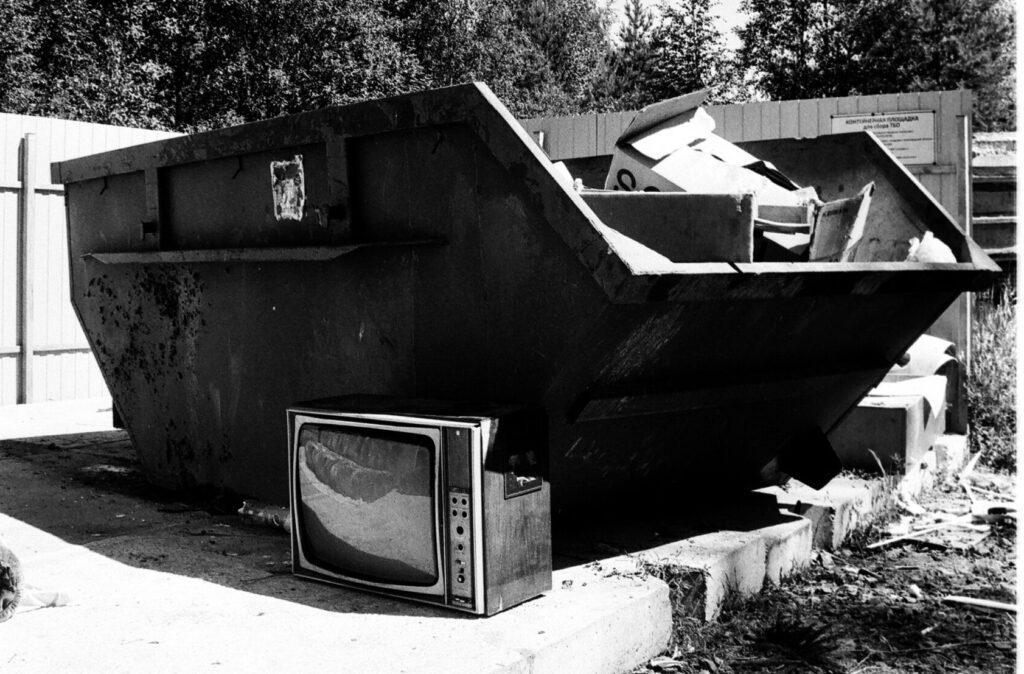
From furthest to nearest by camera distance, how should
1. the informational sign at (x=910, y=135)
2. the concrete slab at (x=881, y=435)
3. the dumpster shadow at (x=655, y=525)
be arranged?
the informational sign at (x=910, y=135) < the concrete slab at (x=881, y=435) < the dumpster shadow at (x=655, y=525)

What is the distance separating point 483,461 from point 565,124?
6874 millimetres

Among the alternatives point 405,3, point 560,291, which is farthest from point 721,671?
point 405,3

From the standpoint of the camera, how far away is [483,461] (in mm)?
2699

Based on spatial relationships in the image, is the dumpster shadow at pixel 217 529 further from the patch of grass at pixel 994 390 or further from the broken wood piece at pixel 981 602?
the patch of grass at pixel 994 390

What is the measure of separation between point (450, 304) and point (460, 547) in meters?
0.77

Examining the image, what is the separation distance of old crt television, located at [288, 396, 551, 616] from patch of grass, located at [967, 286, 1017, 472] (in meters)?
4.41

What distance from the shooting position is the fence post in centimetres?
842

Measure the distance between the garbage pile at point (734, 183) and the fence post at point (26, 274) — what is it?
20.9 feet

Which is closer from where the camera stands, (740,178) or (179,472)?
(740,178)

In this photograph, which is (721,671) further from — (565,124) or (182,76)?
(182,76)

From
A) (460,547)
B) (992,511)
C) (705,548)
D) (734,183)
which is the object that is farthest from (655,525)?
(992,511)

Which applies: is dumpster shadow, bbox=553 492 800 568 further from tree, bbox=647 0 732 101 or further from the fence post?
tree, bbox=647 0 732 101

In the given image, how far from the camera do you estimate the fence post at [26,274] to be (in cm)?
842

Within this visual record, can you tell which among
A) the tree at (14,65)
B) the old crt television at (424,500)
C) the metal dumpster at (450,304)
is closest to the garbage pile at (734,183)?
the metal dumpster at (450,304)
